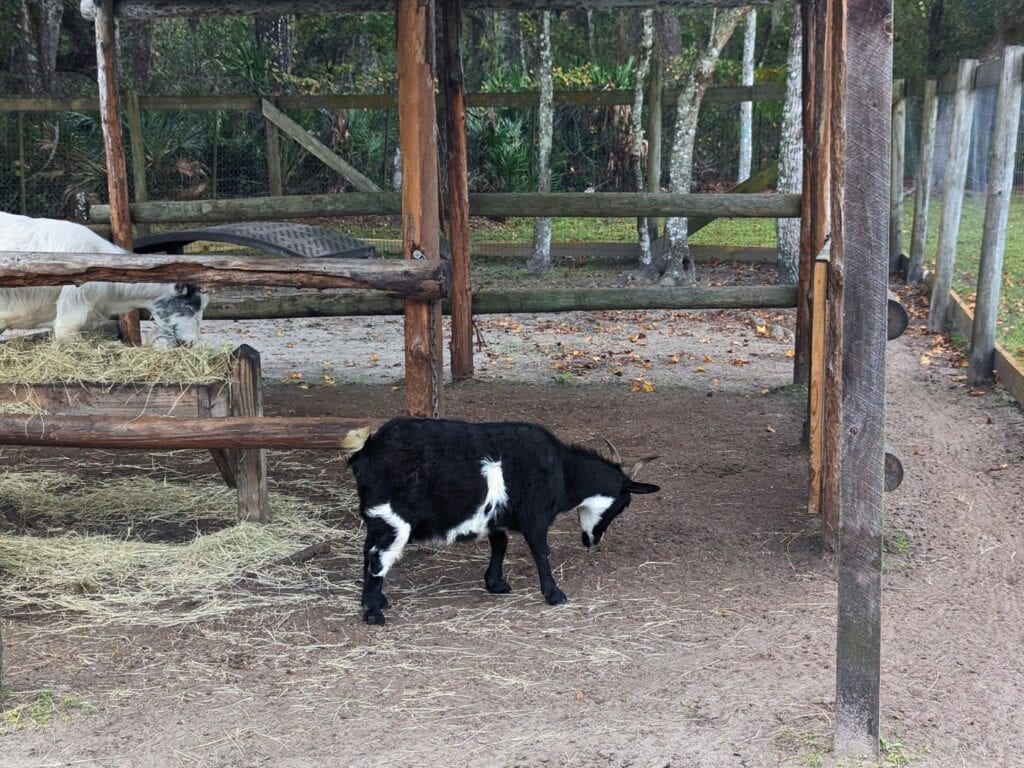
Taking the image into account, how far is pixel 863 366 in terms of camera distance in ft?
11.7

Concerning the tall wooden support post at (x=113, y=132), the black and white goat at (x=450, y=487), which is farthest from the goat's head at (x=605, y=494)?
the tall wooden support post at (x=113, y=132)

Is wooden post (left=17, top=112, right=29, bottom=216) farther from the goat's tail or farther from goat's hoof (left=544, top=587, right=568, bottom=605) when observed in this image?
goat's hoof (left=544, top=587, right=568, bottom=605)

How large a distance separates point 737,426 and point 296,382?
356 centimetres

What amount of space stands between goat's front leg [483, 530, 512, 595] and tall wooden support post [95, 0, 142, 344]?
13.0ft

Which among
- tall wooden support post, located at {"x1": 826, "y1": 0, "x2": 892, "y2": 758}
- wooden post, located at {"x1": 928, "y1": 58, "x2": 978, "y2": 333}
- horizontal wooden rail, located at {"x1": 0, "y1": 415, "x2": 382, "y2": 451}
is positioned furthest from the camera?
wooden post, located at {"x1": 928, "y1": 58, "x2": 978, "y2": 333}

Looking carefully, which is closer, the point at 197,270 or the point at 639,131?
the point at 197,270

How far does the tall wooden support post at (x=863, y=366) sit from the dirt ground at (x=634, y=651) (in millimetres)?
252

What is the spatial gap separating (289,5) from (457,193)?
1.97m

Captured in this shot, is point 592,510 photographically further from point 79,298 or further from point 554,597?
point 79,298

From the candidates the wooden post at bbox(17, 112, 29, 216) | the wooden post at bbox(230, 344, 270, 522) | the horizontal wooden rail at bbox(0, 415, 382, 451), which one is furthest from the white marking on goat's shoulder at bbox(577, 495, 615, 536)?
the wooden post at bbox(17, 112, 29, 216)

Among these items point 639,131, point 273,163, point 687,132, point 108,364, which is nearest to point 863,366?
point 108,364

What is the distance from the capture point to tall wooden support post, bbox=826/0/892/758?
135 inches

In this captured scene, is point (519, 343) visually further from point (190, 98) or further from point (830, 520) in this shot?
point (830, 520)

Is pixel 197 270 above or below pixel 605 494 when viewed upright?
above
